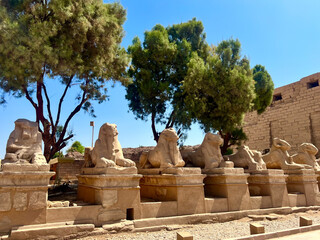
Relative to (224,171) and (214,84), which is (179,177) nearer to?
(224,171)

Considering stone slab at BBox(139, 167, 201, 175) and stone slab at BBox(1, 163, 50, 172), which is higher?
stone slab at BBox(1, 163, 50, 172)

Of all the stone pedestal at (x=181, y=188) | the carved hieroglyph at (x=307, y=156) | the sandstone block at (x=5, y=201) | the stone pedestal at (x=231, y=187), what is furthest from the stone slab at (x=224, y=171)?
the sandstone block at (x=5, y=201)

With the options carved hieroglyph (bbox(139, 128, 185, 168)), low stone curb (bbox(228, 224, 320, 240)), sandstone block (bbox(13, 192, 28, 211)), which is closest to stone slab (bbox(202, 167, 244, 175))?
carved hieroglyph (bbox(139, 128, 185, 168))

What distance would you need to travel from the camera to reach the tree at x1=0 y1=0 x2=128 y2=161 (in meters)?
7.14

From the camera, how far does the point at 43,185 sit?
4.58 m

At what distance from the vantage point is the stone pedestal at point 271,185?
7.32 m

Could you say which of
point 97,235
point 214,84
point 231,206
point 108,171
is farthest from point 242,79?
point 97,235

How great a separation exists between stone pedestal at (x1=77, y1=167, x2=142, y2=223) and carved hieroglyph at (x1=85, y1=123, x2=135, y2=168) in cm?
19

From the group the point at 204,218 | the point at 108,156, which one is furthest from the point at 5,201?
the point at 204,218

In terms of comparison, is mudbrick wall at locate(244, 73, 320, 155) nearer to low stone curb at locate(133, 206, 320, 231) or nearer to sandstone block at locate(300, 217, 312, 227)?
low stone curb at locate(133, 206, 320, 231)

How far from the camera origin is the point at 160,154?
20.9 ft

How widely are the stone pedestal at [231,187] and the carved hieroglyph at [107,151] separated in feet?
7.91

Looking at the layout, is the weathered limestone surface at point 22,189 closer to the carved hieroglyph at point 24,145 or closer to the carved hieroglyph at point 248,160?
the carved hieroglyph at point 24,145

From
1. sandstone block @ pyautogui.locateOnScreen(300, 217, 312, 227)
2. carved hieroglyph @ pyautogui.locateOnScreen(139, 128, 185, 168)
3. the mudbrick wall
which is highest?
the mudbrick wall
